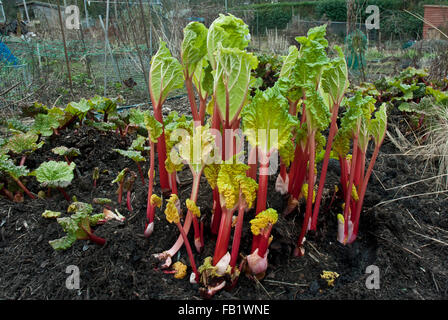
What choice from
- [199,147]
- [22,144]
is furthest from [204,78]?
[22,144]

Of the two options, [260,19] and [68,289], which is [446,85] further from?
[260,19]

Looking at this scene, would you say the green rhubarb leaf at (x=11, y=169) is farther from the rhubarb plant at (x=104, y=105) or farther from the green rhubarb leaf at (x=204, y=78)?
the green rhubarb leaf at (x=204, y=78)

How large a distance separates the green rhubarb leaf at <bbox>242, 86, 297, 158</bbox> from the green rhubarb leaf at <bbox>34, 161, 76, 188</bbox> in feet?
3.60

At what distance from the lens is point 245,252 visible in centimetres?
151

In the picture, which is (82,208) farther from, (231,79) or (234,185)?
(231,79)

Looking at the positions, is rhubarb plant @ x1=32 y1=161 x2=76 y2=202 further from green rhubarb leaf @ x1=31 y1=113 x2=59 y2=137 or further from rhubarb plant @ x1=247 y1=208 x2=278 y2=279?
rhubarb plant @ x1=247 y1=208 x2=278 y2=279

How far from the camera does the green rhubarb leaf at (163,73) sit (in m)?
1.49

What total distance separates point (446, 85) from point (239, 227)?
366cm

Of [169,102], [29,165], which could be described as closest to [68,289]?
[29,165]

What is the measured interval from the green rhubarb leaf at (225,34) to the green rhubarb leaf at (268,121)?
0.87 feet

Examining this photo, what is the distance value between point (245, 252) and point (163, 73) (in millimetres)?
931

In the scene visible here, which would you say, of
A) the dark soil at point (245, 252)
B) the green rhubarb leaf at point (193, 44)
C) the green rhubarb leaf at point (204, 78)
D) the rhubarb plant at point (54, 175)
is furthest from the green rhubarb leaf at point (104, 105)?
the green rhubarb leaf at point (193, 44)

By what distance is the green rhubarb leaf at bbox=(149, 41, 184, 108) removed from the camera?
4.90 feet

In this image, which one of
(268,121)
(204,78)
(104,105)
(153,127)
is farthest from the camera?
(104,105)
